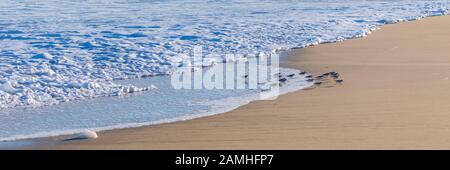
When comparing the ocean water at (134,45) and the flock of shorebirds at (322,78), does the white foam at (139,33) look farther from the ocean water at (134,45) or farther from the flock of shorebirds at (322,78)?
the flock of shorebirds at (322,78)

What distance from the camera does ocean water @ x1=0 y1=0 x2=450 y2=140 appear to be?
7.23m

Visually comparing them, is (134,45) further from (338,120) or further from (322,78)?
(338,120)

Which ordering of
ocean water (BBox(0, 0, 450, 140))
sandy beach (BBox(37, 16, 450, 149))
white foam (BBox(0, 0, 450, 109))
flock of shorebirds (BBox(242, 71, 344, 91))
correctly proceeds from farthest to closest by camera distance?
1. white foam (BBox(0, 0, 450, 109))
2. flock of shorebirds (BBox(242, 71, 344, 91))
3. ocean water (BBox(0, 0, 450, 140))
4. sandy beach (BBox(37, 16, 450, 149))

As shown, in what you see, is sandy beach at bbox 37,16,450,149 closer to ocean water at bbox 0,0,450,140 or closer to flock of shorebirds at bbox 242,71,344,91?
flock of shorebirds at bbox 242,71,344,91

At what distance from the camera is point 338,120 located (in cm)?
638

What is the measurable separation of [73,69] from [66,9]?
1044 centimetres

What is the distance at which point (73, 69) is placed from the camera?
9672 mm

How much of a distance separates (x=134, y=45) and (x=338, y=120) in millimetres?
6065

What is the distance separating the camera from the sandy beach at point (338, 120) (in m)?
5.67

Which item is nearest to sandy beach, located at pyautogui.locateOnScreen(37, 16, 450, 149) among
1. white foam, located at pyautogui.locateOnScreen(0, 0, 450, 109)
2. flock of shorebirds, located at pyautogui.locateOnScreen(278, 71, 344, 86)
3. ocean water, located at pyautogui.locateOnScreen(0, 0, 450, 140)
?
flock of shorebirds, located at pyautogui.locateOnScreen(278, 71, 344, 86)

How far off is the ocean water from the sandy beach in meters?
0.43

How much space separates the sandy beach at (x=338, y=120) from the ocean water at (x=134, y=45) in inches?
16.8
